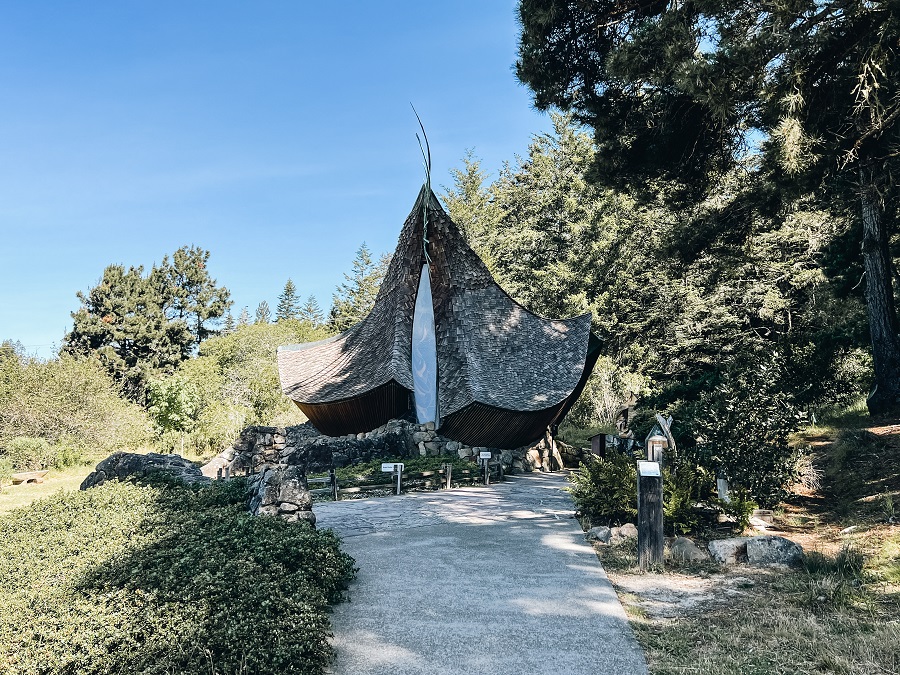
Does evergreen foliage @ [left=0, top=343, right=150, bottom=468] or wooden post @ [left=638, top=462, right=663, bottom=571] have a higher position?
evergreen foliage @ [left=0, top=343, right=150, bottom=468]

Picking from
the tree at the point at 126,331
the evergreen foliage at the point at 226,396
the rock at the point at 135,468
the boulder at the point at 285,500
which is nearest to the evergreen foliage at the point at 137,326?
the tree at the point at 126,331

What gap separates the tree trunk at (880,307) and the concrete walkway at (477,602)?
6533mm

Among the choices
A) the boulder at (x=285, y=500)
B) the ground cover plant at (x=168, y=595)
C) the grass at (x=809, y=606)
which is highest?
the boulder at (x=285, y=500)

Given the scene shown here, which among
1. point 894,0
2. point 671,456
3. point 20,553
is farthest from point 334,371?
point 894,0

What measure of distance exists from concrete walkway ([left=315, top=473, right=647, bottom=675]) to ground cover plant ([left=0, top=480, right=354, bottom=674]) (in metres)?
0.46

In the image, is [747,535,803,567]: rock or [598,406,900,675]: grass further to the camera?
[747,535,803,567]: rock

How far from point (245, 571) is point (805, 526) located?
24.2 feet

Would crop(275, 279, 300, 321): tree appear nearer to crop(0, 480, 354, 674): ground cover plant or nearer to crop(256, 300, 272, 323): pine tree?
crop(256, 300, 272, 323): pine tree

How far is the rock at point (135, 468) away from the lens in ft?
41.5

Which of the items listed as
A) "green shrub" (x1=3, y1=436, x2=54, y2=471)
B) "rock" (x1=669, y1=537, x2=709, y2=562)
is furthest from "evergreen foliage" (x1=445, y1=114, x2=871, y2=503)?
"green shrub" (x1=3, y1=436, x2=54, y2=471)

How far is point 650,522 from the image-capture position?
7.01m

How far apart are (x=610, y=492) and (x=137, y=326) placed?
43.9m

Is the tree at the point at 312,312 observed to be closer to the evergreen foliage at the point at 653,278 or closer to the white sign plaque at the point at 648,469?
the evergreen foliage at the point at 653,278

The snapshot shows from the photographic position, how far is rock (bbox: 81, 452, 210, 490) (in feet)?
41.5
